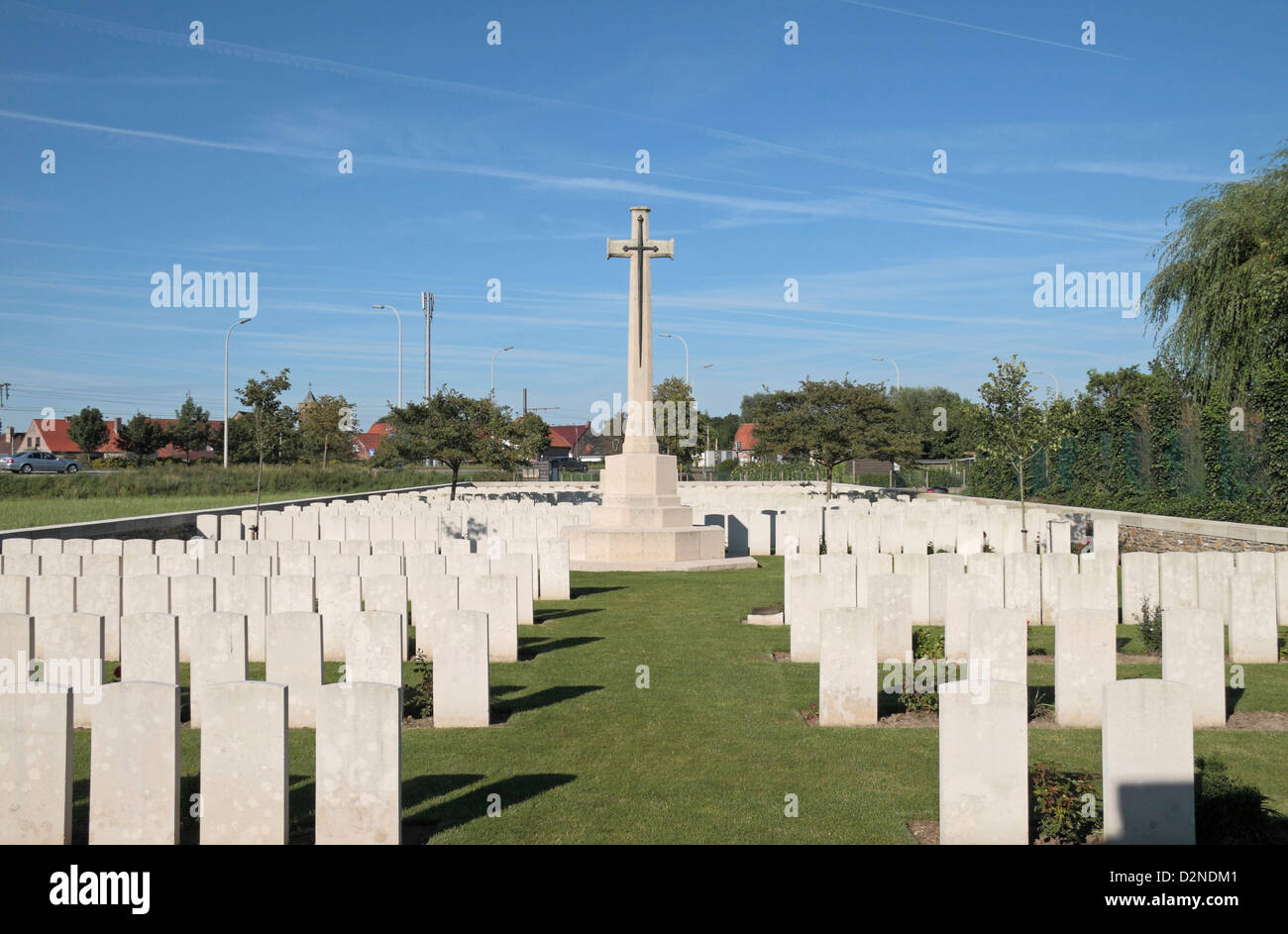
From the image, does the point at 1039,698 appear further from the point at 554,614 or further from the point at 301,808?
the point at 554,614

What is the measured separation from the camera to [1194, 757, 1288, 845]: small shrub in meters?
4.86

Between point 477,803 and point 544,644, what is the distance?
17.0 feet

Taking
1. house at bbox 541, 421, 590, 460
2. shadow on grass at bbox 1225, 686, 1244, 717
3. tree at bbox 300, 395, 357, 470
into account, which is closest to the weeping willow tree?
shadow on grass at bbox 1225, 686, 1244, 717

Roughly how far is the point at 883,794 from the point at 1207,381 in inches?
877

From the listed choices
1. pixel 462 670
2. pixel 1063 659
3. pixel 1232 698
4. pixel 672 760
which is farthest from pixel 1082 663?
pixel 462 670

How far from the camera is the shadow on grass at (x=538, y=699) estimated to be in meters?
7.85

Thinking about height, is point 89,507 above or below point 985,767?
above

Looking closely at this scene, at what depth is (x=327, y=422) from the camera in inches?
1983

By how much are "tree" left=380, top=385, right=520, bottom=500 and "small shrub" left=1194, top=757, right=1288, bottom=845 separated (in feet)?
88.9

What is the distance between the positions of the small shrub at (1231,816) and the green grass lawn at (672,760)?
2.36 ft

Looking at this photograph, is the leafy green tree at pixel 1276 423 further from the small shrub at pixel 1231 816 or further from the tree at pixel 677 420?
the tree at pixel 677 420

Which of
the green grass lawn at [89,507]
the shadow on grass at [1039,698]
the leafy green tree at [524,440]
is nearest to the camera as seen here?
the shadow on grass at [1039,698]

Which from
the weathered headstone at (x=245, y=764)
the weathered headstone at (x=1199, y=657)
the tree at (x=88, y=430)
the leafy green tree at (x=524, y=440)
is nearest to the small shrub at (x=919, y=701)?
the weathered headstone at (x=1199, y=657)
